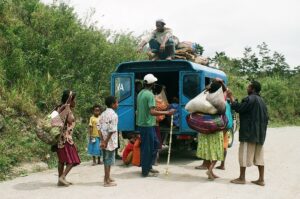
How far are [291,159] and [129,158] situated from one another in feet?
14.0

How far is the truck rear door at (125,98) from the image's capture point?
Result: 10.7 metres

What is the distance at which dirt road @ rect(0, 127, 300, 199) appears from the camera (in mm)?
7148

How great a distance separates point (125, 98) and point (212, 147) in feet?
10.4

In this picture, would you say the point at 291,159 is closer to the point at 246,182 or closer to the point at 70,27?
the point at 246,182

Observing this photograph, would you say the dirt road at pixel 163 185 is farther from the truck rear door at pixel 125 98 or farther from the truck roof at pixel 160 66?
the truck roof at pixel 160 66

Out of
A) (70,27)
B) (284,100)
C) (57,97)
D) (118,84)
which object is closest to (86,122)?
(57,97)

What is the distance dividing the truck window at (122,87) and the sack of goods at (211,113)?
2638mm

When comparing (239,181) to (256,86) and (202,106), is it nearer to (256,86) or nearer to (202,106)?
(202,106)

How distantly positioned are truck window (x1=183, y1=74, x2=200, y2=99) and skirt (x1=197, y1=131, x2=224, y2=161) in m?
1.83

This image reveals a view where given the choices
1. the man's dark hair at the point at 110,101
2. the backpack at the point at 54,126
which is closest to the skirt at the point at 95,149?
the man's dark hair at the point at 110,101

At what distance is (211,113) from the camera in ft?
27.7

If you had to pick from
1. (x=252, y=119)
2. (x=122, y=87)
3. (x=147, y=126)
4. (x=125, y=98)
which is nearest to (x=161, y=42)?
(x=122, y=87)

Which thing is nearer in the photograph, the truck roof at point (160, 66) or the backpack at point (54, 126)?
the backpack at point (54, 126)

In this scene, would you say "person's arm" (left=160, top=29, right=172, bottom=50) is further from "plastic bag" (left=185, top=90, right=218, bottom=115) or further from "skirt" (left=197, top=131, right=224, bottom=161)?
"skirt" (left=197, top=131, right=224, bottom=161)
